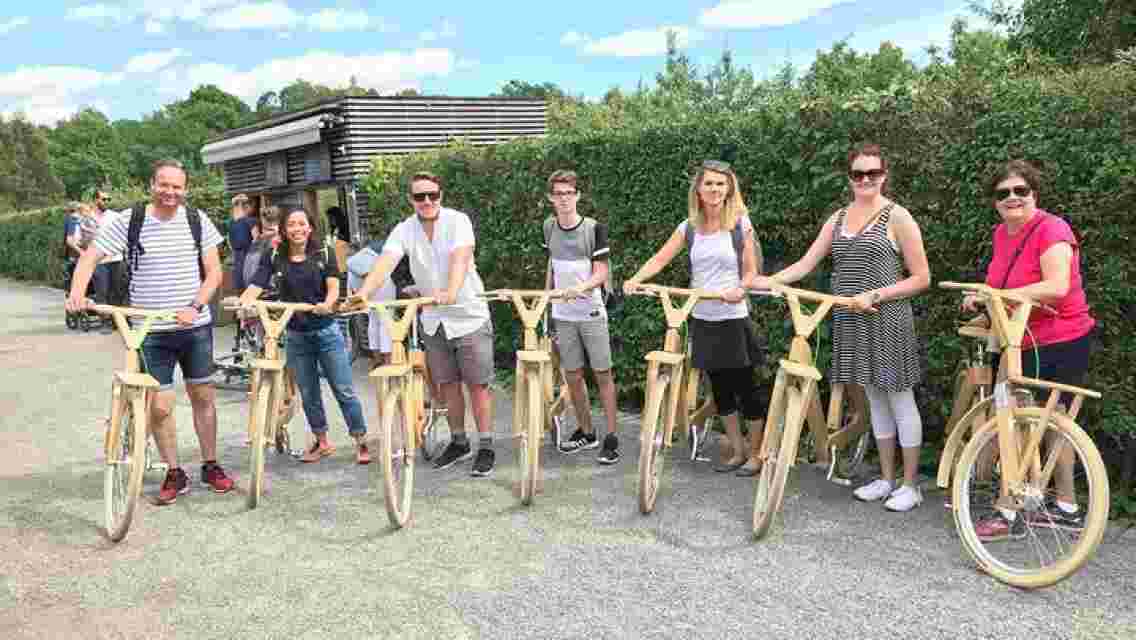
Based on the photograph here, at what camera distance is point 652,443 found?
514cm

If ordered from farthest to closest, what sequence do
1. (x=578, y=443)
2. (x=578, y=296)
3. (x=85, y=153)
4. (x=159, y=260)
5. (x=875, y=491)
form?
(x=85, y=153), (x=578, y=443), (x=578, y=296), (x=159, y=260), (x=875, y=491)

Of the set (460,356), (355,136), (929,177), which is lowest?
(460,356)

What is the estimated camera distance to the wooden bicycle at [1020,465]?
4.11 meters

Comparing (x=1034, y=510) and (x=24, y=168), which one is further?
(x=24, y=168)

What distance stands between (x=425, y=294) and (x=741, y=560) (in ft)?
8.67

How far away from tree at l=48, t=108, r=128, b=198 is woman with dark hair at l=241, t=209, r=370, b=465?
234 ft

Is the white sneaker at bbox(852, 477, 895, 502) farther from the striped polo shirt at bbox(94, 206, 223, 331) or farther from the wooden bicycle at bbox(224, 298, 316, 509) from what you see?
the striped polo shirt at bbox(94, 206, 223, 331)

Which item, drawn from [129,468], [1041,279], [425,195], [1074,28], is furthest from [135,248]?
[1074,28]

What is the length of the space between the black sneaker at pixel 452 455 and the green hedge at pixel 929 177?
1.96m

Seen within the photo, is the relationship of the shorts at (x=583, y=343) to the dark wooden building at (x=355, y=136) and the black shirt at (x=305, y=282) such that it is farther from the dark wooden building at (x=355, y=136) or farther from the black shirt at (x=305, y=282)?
the dark wooden building at (x=355, y=136)

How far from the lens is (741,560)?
4539 millimetres

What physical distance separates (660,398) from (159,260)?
9.90 feet

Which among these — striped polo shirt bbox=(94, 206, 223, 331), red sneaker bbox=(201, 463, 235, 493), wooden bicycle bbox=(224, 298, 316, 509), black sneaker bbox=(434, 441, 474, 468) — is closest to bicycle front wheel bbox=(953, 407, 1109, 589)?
black sneaker bbox=(434, 441, 474, 468)

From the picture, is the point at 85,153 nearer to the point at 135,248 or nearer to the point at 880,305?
the point at 135,248
